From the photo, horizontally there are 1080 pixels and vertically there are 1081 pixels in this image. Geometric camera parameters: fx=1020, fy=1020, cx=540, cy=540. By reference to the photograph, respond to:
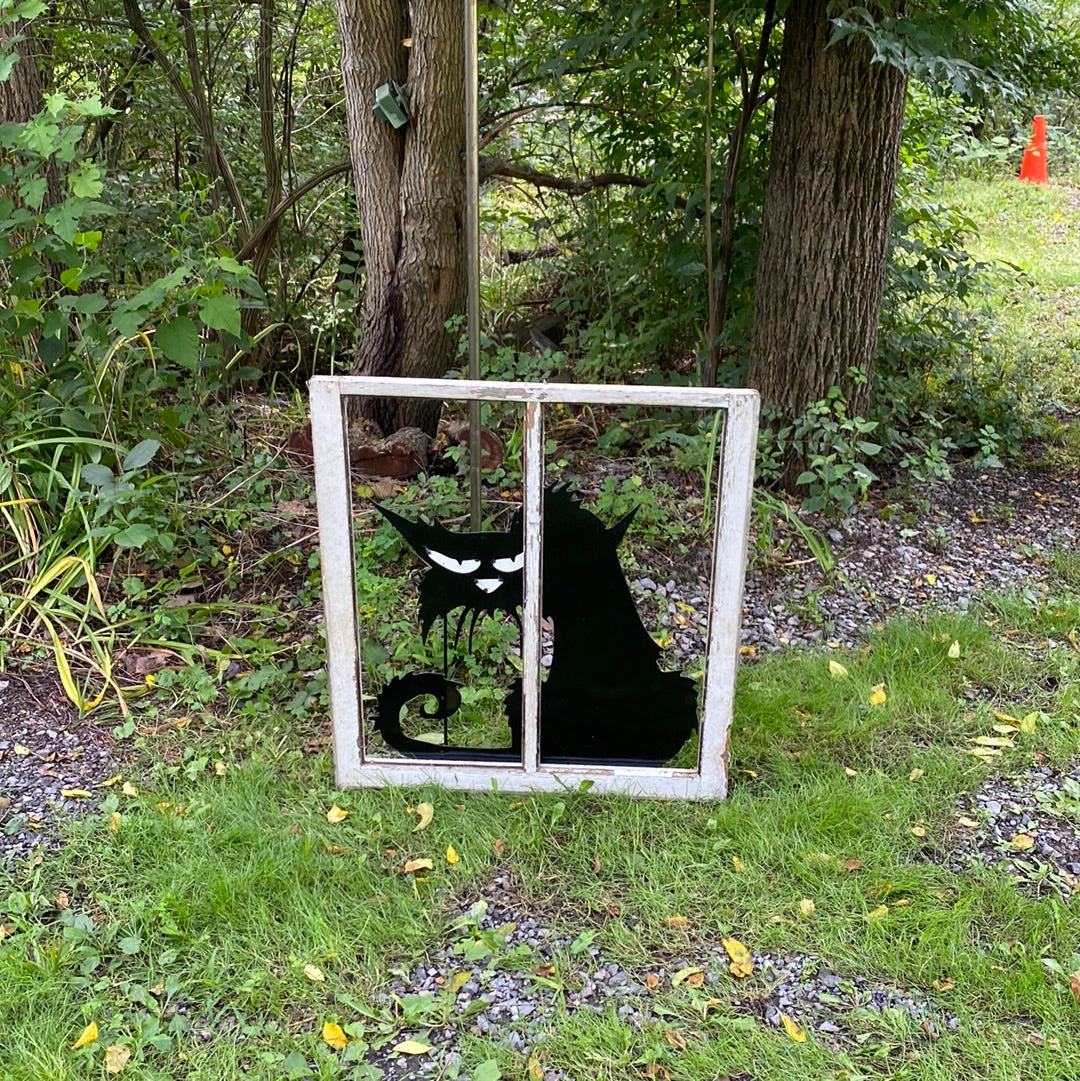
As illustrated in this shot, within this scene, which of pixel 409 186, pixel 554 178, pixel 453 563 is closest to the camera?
pixel 453 563

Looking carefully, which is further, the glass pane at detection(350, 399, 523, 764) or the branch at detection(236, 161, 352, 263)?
the branch at detection(236, 161, 352, 263)

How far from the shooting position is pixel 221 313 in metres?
3.02

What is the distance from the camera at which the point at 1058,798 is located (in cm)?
253

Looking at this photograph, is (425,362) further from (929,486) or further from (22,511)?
(929,486)

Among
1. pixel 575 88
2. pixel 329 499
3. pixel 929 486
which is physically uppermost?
pixel 575 88

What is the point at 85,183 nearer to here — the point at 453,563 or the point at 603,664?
the point at 453,563

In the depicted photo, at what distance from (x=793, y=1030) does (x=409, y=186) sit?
328 centimetres

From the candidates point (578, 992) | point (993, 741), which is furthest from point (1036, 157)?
point (578, 992)

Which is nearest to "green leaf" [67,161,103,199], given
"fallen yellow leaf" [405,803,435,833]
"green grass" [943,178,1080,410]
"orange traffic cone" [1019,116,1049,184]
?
"fallen yellow leaf" [405,803,435,833]

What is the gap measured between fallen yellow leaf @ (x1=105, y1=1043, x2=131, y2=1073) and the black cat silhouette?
0.88 metres

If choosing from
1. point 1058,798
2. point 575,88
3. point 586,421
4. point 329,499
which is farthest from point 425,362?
point 1058,798

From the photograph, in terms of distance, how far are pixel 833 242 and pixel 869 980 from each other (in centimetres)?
264

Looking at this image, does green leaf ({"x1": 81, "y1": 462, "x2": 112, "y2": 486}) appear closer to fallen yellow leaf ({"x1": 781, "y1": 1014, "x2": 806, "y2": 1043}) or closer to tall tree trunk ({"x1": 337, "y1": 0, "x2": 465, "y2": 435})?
tall tree trunk ({"x1": 337, "y1": 0, "x2": 465, "y2": 435})

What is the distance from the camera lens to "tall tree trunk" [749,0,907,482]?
3.54 meters
